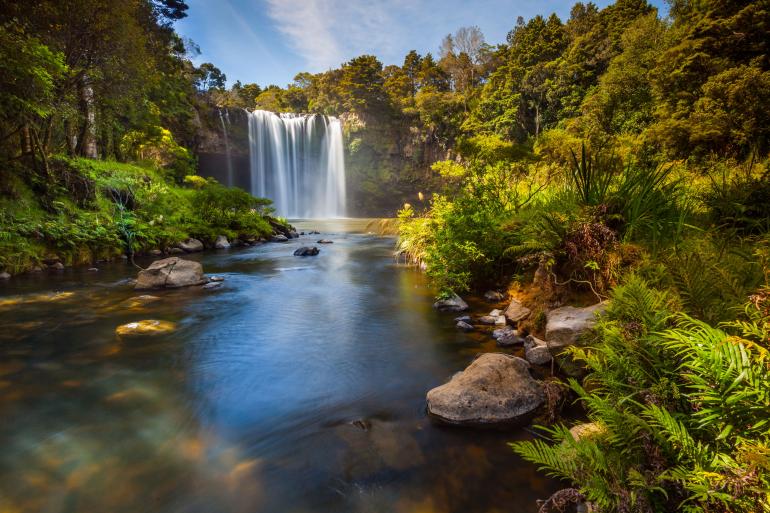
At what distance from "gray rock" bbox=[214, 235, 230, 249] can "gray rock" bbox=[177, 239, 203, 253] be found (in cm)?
62

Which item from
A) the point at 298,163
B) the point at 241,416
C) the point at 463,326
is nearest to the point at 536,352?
the point at 463,326

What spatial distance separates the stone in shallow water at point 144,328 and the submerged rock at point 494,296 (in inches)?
200

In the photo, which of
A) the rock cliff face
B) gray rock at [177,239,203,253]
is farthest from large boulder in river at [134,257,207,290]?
the rock cliff face

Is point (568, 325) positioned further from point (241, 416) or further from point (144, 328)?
point (144, 328)

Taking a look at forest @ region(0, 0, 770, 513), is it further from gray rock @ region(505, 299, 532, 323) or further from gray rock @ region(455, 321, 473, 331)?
gray rock @ region(455, 321, 473, 331)

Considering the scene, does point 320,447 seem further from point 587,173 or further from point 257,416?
point 587,173

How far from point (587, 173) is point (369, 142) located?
43.6 metres

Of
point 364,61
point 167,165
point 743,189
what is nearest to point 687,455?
point 743,189

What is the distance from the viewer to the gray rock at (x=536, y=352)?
3867 millimetres

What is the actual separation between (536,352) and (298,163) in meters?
41.0

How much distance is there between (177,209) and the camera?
15.3 m

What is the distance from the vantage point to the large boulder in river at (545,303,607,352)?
10.8 feet

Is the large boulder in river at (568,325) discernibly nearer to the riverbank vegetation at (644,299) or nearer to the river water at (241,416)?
the riverbank vegetation at (644,299)

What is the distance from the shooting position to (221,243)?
49.6 feet
